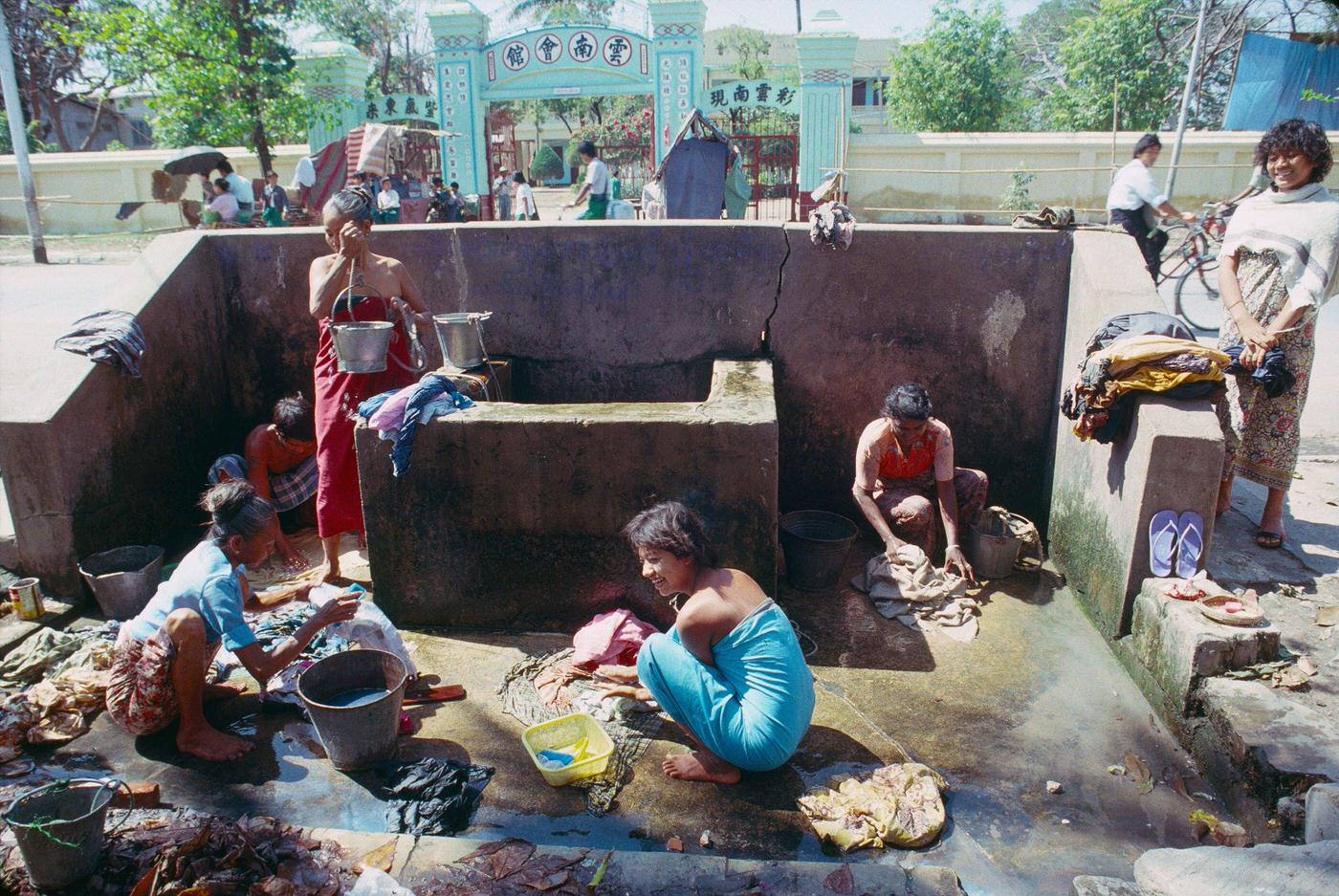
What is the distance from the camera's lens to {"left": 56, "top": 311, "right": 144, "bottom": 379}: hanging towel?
14.5 feet

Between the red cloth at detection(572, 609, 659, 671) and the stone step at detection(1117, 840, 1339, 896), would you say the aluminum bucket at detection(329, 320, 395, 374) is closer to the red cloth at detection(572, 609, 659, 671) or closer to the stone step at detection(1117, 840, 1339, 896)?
the red cloth at detection(572, 609, 659, 671)

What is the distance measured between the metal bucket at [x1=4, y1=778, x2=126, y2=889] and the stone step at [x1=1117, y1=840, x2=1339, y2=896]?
2639mm

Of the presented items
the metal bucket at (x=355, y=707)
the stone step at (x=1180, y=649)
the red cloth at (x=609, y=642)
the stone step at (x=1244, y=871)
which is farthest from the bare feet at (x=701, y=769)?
the stone step at (x=1180, y=649)

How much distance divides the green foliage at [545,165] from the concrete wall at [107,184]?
15.0m

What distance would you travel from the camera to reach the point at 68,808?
8.34ft

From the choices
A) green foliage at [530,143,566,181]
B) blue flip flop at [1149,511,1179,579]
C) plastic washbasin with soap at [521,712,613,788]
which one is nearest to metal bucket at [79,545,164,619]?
plastic washbasin with soap at [521,712,613,788]

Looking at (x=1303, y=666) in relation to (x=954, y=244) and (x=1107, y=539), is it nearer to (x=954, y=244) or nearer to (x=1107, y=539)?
(x=1107, y=539)

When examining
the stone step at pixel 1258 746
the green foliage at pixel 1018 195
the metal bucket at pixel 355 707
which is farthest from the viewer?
the green foliage at pixel 1018 195

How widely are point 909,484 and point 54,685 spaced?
3882mm

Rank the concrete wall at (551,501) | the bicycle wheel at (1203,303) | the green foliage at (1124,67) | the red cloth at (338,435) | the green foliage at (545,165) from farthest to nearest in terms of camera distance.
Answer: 1. the green foliage at (545,165)
2. the green foliage at (1124,67)
3. the bicycle wheel at (1203,303)
4. the red cloth at (338,435)
5. the concrete wall at (551,501)

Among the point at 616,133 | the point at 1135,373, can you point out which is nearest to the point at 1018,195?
the point at 1135,373

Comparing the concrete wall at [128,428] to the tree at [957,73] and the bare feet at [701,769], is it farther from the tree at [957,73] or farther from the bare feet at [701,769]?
the tree at [957,73]

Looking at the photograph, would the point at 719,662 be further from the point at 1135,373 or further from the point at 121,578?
the point at 121,578

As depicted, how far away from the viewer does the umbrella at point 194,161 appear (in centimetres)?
1525
